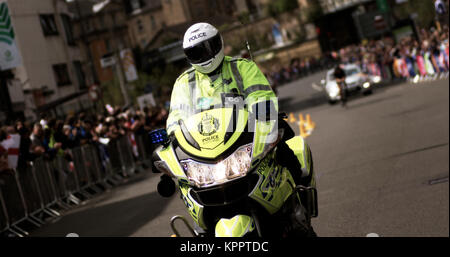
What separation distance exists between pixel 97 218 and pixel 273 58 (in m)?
90.4

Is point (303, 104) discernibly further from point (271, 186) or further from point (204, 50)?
point (271, 186)

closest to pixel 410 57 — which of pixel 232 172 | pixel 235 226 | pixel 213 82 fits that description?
pixel 213 82

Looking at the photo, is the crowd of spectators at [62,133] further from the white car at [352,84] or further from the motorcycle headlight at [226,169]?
the white car at [352,84]

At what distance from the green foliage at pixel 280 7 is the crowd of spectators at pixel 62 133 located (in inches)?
3141

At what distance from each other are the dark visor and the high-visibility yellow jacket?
0.72 feet

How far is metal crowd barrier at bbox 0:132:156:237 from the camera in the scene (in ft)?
44.0

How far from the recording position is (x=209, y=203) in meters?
4.78

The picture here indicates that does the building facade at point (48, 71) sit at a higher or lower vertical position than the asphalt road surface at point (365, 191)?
higher

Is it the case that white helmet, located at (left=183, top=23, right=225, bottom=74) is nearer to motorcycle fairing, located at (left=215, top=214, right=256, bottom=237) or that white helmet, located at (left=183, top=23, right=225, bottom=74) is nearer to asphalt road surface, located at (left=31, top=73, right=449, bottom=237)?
motorcycle fairing, located at (left=215, top=214, right=256, bottom=237)

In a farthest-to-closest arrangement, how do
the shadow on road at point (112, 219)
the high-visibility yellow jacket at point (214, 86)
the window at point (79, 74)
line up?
the window at point (79, 74), the shadow on road at point (112, 219), the high-visibility yellow jacket at point (214, 86)

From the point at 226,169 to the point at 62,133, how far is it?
1311cm

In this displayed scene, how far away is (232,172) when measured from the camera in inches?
184

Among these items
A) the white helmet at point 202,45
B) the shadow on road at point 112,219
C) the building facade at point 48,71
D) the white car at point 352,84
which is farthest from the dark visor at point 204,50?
the white car at point 352,84

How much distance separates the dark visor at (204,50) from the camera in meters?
5.06
